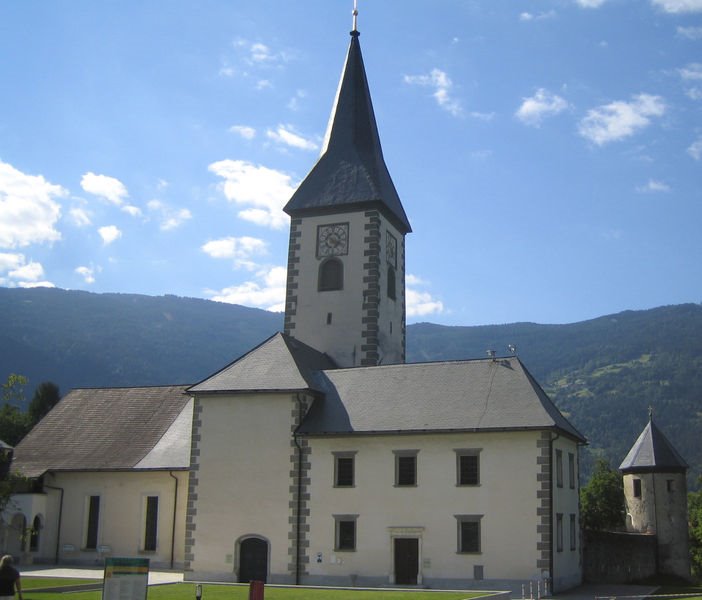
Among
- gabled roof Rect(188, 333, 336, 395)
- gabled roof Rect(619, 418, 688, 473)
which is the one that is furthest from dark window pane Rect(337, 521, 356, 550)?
gabled roof Rect(619, 418, 688, 473)

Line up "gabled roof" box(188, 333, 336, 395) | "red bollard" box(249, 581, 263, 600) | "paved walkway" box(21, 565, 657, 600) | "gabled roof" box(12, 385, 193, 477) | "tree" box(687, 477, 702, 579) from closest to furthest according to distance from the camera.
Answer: "red bollard" box(249, 581, 263, 600)
"paved walkway" box(21, 565, 657, 600)
"gabled roof" box(188, 333, 336, 395)
"gabled roof" box(12, 385, 193, 477)
"tree" box(687, 477, 702, 579)

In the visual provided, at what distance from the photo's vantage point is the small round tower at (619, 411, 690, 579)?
51909 mm

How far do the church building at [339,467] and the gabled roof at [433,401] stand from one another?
0.08 m

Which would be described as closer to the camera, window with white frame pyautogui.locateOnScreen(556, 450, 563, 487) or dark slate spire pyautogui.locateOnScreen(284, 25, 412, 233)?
window with white frame pyautogui.locateOnScreen(556, 450, 563, 487)

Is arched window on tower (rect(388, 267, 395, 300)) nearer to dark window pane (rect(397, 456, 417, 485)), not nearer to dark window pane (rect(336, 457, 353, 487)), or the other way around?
dark window pane (rect(336, 457, 353, 487))

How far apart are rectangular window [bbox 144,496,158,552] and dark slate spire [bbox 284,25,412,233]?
16049 millimetres

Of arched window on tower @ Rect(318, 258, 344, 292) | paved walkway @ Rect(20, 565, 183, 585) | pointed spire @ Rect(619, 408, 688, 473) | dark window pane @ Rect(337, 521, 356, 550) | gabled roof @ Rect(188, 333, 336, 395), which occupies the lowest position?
paved walkway @ Rect(20, 565, 183, 585)

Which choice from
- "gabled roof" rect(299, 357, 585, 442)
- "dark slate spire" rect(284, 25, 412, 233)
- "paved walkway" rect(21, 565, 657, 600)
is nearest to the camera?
"paved walkway" rect(21, 565, 657, 600)

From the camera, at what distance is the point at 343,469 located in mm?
36375

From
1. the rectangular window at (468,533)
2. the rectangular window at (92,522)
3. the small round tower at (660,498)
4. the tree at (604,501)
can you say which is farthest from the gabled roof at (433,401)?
the tree at (604,501)

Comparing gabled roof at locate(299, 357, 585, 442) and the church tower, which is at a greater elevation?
the church tower

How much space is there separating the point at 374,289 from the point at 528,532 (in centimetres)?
1568

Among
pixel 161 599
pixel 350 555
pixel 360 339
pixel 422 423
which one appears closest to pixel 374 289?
pixel 360 339

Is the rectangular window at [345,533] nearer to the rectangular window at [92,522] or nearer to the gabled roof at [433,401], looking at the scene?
the gabled roof at [433,401]
